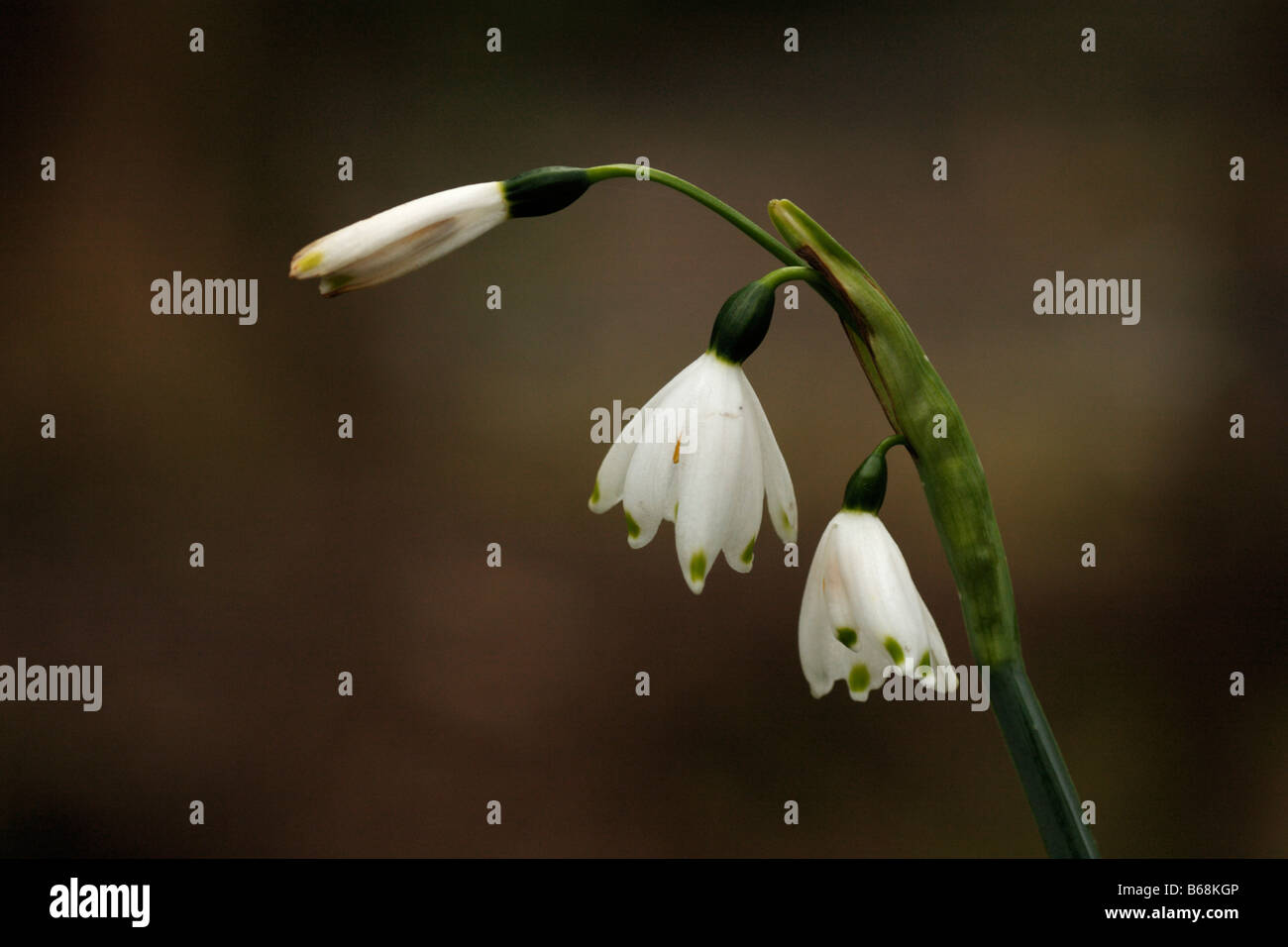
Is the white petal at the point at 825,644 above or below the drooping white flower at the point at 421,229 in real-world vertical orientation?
below

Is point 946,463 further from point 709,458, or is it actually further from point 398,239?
point 398,239

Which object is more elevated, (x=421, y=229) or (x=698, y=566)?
(x=421, y=229)

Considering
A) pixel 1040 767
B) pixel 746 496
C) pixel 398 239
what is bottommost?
pixel 1040 767

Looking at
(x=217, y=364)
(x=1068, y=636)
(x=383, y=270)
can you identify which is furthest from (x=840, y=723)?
(x=383, y=270)

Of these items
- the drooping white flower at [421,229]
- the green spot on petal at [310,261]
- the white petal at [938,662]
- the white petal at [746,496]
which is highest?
the drooping white flower at [421,229]

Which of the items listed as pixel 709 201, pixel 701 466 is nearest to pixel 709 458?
pixel 701 466

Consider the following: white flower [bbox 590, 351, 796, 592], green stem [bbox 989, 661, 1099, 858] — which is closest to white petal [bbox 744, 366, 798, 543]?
white flower [bbox 590, 351, 796, 592]

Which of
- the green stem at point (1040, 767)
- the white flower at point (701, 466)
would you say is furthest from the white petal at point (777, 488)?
the green stem at point (1040, 767)

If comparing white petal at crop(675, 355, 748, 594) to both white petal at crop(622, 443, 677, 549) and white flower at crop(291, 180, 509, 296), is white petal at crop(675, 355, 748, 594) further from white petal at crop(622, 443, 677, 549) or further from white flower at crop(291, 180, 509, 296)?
white flower at crop(291, 180, 509, 296)

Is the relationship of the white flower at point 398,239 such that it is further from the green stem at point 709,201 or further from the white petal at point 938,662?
the white petal at point 938,662
